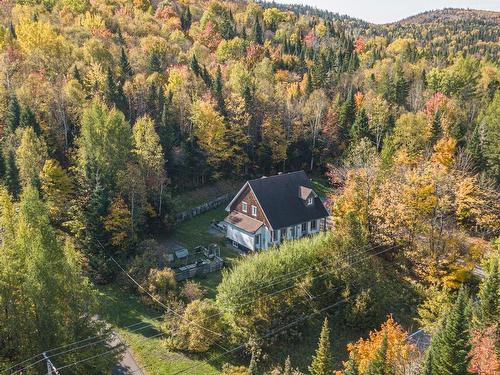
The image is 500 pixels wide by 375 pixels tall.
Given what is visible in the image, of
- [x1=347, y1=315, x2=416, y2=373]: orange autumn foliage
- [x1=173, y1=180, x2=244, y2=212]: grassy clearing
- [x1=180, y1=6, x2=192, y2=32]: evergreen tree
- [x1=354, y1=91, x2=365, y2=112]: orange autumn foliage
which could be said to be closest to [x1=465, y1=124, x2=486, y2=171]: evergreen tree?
[x1=354, y1=91, x2=365, y2=112]: orange autumn foliage

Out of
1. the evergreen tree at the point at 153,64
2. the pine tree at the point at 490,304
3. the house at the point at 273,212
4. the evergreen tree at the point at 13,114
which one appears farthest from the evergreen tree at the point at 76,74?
the pine tree at the point at 490,304

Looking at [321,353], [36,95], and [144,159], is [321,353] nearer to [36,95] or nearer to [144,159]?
[144,159]

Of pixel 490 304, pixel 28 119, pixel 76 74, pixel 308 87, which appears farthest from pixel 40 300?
pixel 308 87

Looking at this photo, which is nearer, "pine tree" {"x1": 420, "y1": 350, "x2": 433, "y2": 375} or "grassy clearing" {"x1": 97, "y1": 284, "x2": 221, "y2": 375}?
"pine tree" {"x1": 420, "y1": 350, "x2": 433, "y2": 375}

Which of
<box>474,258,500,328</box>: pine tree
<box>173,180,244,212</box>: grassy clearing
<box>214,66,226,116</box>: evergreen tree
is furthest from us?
<box>214,66,226,116</box>: evergreen tree

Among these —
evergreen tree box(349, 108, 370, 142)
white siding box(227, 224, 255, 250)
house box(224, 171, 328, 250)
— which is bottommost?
white siding box(227, 224, 255, 250)

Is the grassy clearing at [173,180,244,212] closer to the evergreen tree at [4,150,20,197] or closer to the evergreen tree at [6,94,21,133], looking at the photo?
the evergreen tree at [4,150,20,197]
